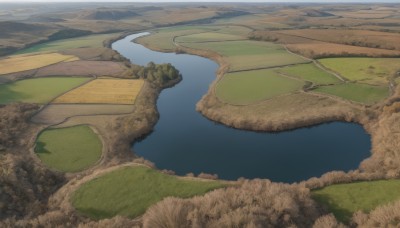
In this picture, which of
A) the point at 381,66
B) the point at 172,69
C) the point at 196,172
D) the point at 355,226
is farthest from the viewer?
the point at 172,69

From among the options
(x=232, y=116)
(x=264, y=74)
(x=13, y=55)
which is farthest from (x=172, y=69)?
(x=13, y=55)

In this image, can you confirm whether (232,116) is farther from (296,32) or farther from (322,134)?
(296,32)

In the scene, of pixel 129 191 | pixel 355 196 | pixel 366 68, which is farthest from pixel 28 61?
pixel 355 196

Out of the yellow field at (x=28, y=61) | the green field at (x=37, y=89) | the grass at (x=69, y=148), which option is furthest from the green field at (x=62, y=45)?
the grass at (x=69, y=148)

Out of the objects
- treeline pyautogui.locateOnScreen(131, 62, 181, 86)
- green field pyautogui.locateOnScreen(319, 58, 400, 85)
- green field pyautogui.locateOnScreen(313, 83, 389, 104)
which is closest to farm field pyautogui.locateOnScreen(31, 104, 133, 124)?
treeline pyautogui.locateOnScreen(131, 62, 181, 86)

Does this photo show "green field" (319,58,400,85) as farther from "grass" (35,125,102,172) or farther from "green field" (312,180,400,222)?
"grass" (35,125,102,172)
